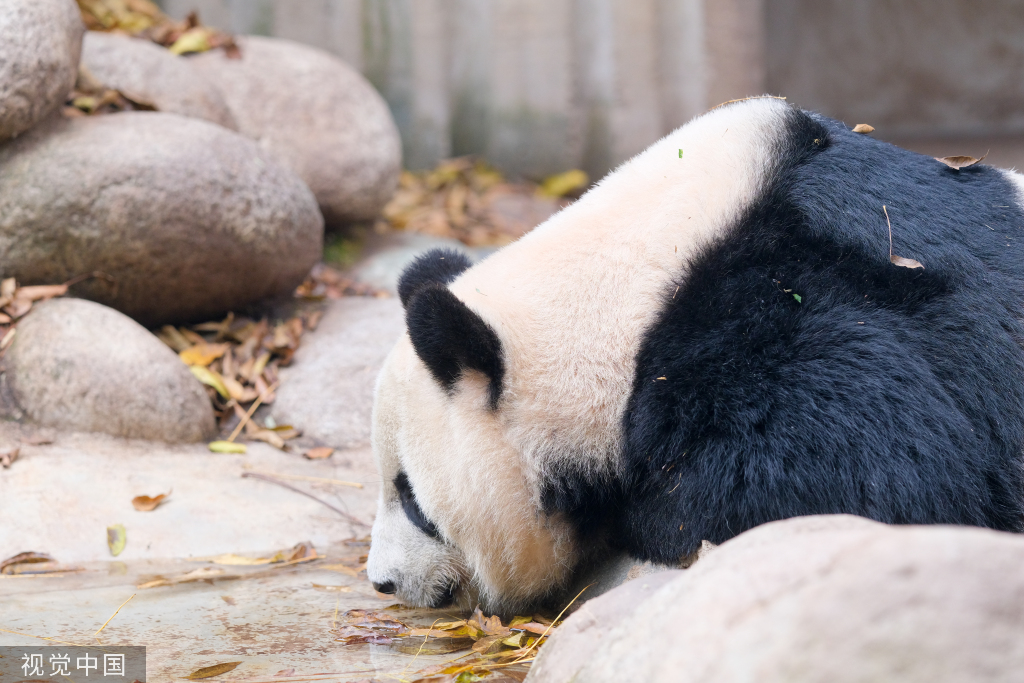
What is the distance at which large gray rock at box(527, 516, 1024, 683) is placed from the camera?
3.53 ft

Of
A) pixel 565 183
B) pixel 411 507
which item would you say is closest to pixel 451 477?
pixel 411 507

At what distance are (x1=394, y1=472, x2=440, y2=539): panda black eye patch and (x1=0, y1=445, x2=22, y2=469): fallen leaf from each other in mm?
1636

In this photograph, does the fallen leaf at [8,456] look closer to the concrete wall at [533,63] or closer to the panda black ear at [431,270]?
the panda black ear at [431,270]

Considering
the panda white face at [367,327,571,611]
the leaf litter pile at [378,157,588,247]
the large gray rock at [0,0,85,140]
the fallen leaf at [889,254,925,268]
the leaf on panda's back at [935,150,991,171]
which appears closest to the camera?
the fallen leaf at [889,254,925,268]

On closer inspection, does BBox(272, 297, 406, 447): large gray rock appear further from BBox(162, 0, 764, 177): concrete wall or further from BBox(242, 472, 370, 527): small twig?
BBox(162, 0, 764, 177): concrete wall

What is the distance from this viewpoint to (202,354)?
4.30 m

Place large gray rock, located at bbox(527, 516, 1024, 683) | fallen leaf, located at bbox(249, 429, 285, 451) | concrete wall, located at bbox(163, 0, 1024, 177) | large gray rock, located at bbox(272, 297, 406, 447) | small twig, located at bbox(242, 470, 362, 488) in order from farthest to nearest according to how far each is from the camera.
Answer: concrete wall, located at bbox(163, 0, 1024, 177) → large gray rock, located at bbox(272, 297, 406, 447) → fallen leaf, located at bbox(249, 429, 285, 451) → small twig, located at bbox(242, 470, 362, 488) → large gray rock, located at bbox(527, 516, 1024, 683)

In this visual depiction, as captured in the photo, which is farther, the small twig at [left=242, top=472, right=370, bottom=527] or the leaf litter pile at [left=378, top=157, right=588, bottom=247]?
the leaf litter pile at [left=378, top=157, right=588, bottom=247]

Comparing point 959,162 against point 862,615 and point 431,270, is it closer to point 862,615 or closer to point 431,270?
point 431,270

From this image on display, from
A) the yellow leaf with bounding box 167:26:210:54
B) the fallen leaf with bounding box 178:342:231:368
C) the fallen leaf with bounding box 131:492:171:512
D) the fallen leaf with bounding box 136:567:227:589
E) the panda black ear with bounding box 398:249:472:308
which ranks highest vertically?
the panda black ear with bounding box 398:249:472:308

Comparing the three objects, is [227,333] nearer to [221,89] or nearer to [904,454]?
[221,89]

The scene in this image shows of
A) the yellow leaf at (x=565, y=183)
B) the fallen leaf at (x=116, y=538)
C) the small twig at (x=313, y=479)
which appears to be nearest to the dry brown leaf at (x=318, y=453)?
the small twig at (x=313, y=479)

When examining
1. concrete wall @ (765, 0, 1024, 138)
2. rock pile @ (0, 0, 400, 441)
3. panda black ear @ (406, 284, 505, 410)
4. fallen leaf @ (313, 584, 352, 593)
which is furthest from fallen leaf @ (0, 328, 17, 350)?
concrete wall @ (765, 0, 1024, 138)

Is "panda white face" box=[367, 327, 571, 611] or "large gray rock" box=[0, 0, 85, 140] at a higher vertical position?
"large gray rock" box=[0, 0, 85, 140]
